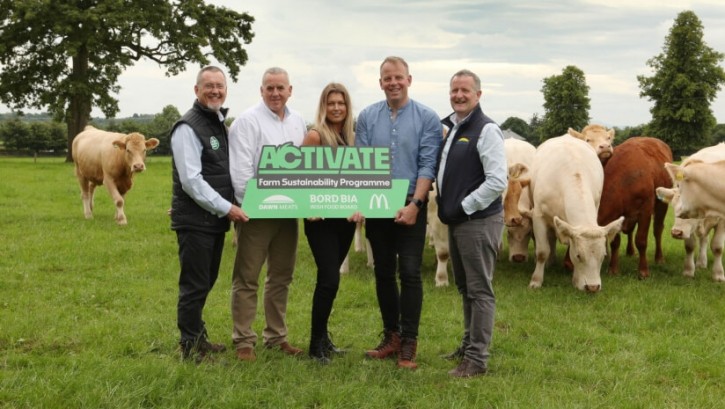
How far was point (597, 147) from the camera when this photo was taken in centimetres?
1120

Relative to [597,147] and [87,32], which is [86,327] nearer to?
[597,147]

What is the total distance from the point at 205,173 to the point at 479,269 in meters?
2.39

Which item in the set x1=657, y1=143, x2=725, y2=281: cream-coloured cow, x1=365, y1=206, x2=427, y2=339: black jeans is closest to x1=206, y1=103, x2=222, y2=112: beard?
x1=365, y1=206, x2=427, y2=339: black jeans

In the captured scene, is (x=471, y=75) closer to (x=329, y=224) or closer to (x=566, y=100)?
(x=329, y=224)

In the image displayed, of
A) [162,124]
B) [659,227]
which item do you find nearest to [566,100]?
[162,124]

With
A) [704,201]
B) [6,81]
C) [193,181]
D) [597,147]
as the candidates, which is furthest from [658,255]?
[6,81]

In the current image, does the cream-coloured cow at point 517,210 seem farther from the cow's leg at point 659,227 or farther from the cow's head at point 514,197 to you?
the cow's leg at point 659,227

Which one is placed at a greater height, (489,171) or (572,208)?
(489,171)

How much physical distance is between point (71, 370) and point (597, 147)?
29.5ft

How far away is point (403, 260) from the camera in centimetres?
557

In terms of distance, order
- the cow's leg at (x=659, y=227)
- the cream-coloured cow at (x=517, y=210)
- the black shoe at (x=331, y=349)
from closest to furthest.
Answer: the black shoe at (x=331, y=349) → the cream-coloured cow at (x=517, y=210) → the cow's leg at (x=659, y=227)

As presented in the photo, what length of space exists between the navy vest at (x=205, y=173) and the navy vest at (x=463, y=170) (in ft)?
6.00

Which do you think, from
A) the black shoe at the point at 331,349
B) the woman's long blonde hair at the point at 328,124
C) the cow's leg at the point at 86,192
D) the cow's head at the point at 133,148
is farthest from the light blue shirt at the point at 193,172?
the cow's leg at the point at 86,192

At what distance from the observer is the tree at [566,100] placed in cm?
6556
